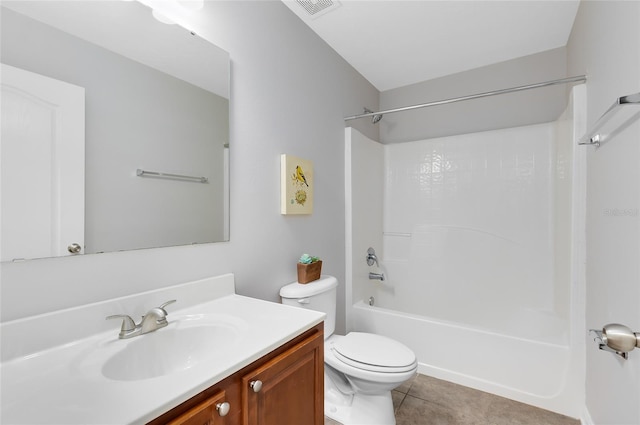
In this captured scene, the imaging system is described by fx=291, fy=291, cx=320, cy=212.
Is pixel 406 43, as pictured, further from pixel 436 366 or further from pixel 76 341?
pixel 76 341

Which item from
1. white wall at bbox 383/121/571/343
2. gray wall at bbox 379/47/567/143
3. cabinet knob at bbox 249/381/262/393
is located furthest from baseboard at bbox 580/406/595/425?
gray wall at bbox 379/47/567/143

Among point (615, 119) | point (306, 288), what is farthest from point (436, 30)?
point (306, 288)

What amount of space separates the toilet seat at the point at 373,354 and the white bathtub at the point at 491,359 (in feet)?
1.61

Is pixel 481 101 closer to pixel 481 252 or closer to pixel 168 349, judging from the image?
pixel 481 252

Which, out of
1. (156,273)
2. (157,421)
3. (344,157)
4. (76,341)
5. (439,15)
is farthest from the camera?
(344,157)

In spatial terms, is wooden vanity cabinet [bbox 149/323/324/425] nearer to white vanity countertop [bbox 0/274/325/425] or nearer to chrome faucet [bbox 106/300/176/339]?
white vanity countertop [bbox 0/274/325/425]

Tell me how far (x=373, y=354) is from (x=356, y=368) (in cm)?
13

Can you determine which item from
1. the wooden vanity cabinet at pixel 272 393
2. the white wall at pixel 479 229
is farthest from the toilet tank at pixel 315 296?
the white wall at pixel 479 229

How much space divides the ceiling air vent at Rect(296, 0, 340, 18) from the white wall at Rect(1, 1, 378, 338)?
11cm

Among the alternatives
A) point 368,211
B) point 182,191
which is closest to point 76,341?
point 182,191

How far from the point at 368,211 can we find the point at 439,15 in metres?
1.53

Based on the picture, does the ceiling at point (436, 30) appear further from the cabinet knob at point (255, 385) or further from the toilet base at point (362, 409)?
the toilet base at point (362, 409)

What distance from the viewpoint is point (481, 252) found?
251 cm

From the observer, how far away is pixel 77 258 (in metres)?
0.91
